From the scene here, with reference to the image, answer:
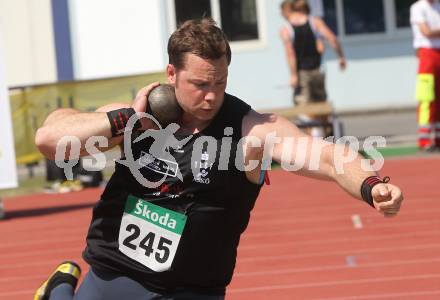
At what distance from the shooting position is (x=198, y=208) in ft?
15.8

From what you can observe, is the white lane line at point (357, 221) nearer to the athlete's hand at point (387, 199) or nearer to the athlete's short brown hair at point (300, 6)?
the athlete's short brown hair at point (300, 6)

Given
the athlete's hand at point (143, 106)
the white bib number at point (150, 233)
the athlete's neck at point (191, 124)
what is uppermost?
the athlete's hand at point (143, 106)

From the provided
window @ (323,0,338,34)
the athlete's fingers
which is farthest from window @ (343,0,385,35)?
the athlete's fingers

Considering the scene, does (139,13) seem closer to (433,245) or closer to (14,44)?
(14,44)

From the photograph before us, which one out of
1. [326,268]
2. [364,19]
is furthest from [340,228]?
[364,19]

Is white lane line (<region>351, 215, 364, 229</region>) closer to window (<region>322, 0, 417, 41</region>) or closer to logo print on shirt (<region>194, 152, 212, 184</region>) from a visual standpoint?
logo print on shirt (<region>194, 152, 212, 184</region>)

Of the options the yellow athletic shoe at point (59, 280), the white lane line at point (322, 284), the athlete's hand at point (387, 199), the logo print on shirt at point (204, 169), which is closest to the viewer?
the athlete's hand at point (387, 199)

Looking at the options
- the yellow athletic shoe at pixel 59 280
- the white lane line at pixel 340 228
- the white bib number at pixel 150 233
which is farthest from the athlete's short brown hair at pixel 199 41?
the white lane line at pixel 340 228

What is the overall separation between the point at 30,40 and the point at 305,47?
4897 millimetres

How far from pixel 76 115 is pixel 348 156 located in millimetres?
1052

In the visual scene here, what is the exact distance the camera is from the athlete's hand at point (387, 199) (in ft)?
13.6

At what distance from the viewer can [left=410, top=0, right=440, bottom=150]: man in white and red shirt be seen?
1388 centimetres

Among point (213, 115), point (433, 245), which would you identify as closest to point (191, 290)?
point (213, 115)

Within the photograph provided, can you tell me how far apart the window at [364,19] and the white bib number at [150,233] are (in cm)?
1738
